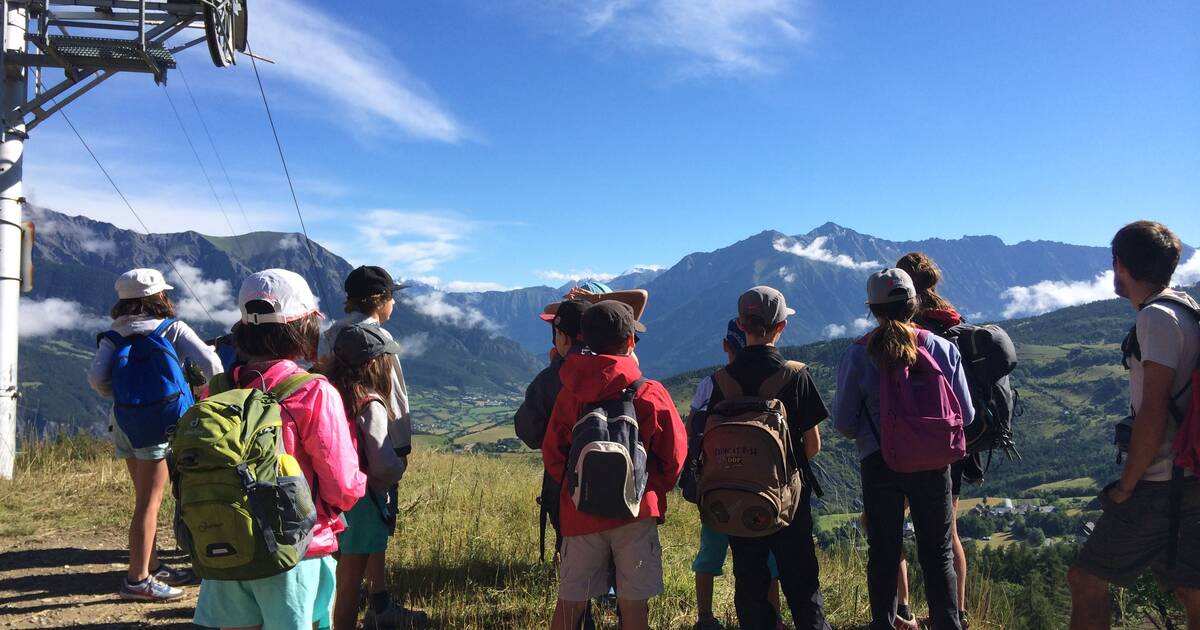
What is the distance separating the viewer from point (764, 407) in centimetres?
348

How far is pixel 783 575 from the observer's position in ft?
11.8

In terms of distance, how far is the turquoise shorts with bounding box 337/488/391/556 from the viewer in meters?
3.68

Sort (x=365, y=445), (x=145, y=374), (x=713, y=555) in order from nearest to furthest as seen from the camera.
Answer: (x=365, y=445) → (x=713, y=555) → (x=145, y=374)

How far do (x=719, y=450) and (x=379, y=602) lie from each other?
2.42m

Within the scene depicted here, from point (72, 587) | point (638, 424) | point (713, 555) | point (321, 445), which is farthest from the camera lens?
point (72, 587)

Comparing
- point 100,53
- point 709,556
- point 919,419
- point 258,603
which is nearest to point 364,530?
point 258,603

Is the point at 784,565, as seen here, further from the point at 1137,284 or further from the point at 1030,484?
the point at 1030,484

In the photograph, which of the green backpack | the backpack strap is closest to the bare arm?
the backpack strap

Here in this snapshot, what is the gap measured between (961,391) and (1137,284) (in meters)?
0.97

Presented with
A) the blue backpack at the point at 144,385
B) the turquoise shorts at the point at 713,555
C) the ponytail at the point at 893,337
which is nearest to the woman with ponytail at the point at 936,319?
the ponytail at the point at 893,337

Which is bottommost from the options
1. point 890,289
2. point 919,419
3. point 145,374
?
point 919,419

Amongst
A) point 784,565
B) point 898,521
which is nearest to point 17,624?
point 784,565

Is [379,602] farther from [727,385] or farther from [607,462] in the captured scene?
[727,385]

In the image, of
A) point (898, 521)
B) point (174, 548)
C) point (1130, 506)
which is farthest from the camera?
point (174, 548)
